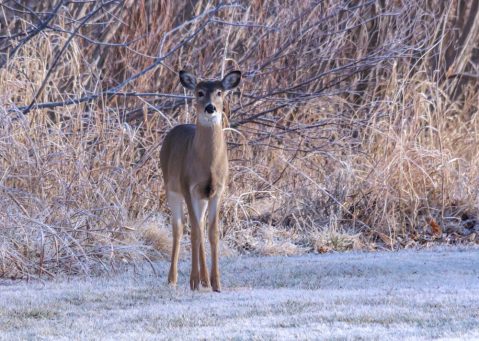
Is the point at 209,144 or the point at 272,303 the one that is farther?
the point at 209,144

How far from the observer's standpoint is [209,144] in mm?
8312

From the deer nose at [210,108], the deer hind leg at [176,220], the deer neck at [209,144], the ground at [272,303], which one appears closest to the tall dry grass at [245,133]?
→ the deer hind leg at [176,220]

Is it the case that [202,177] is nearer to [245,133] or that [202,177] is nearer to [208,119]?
[208,119]

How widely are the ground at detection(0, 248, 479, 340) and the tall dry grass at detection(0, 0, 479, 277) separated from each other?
1.00m

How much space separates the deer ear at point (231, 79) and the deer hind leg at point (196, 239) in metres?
0.97

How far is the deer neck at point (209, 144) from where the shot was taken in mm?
8266

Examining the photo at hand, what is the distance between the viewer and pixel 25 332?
246 inches

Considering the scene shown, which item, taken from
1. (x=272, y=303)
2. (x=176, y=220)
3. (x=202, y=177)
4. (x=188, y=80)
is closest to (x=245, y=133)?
(x=188, y=80)

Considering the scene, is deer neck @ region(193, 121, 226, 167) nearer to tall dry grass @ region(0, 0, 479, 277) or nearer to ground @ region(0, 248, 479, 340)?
ground @ region(0, 248, 479, 340)

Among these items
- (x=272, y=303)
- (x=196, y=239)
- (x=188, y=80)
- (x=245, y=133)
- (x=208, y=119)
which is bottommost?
(x=272, y=303)

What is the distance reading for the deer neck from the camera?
8.27 metres

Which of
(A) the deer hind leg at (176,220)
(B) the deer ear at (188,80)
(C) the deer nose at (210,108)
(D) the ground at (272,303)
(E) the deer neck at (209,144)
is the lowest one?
(D) the ground at (272,303)

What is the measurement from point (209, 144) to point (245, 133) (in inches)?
181

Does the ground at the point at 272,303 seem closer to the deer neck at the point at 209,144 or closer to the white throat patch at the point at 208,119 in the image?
the deer neck at the point at 209,144
